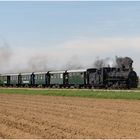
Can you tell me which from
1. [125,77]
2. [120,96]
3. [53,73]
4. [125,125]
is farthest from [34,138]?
[53,73]

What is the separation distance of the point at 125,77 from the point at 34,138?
39771 millimetres

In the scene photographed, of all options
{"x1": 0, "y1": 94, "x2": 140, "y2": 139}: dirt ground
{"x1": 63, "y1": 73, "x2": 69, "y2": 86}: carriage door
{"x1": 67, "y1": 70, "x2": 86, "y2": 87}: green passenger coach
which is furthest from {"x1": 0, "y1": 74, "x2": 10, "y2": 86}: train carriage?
{"x1": 0, "y1": 94, "x2": 140, "y2": 139}: dirt ground

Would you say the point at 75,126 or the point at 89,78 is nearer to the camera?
the point at 75,126

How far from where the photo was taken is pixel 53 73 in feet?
227

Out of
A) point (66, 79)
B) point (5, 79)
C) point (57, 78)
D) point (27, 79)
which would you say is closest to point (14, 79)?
point (5, 79)

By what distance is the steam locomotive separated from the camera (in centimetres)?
5392

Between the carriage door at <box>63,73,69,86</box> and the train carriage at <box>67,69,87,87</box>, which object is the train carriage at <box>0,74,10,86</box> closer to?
the carriage door at <box>63,73,69,86</box>

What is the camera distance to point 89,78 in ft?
193

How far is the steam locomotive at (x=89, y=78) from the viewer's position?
53922mm

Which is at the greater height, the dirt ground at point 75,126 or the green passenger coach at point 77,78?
the green passenger coach at point 77,78

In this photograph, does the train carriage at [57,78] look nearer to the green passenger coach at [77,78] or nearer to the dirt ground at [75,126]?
the green passenger coach at [77,78]

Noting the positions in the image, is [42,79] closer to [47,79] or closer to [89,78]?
[47,79]

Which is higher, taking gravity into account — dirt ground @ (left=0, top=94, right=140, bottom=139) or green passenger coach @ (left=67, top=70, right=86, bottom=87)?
green passenger coach @ (left=67, top=70, right=86, bottom=87)

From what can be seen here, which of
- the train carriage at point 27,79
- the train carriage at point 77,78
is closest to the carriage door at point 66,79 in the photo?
the train carriage at point 77,78
